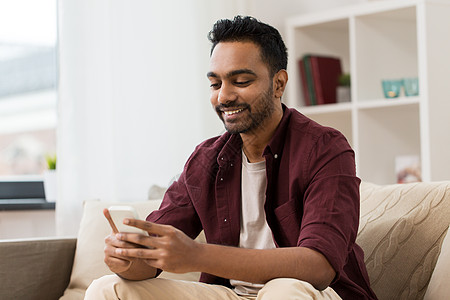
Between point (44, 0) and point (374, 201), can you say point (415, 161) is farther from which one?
point (44, 0)

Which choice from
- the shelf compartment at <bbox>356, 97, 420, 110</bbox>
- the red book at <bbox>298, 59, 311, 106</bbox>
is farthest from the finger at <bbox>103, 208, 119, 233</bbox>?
the red book at <bbox>298, 59, 311, 106</bbox>

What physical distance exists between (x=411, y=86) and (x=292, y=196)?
1.59 metres

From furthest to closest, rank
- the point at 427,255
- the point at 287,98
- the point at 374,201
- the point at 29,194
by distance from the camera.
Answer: the point at 287,98, the point at 29,194, the point at 374,201, the point at 427,255

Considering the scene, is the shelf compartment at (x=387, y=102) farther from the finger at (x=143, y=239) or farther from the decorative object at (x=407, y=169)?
the finger at (x=143, y=239)

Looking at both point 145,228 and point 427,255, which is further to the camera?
point 427,255

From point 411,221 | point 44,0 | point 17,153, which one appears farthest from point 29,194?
point 411,221

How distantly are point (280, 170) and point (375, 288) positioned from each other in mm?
453

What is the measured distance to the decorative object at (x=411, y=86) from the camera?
10.2ft

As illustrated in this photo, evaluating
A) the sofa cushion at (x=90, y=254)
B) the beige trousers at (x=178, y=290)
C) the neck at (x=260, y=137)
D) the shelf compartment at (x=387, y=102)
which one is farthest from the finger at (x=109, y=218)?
the shelf compartment at (x=387, y=102)

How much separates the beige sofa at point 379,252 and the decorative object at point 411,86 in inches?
40.5

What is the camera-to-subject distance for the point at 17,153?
10.8 ft

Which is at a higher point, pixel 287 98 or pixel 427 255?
pixel 287 98

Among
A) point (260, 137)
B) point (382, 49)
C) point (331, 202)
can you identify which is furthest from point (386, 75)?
point (331, 202)

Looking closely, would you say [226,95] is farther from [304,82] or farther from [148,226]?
[304,82]
